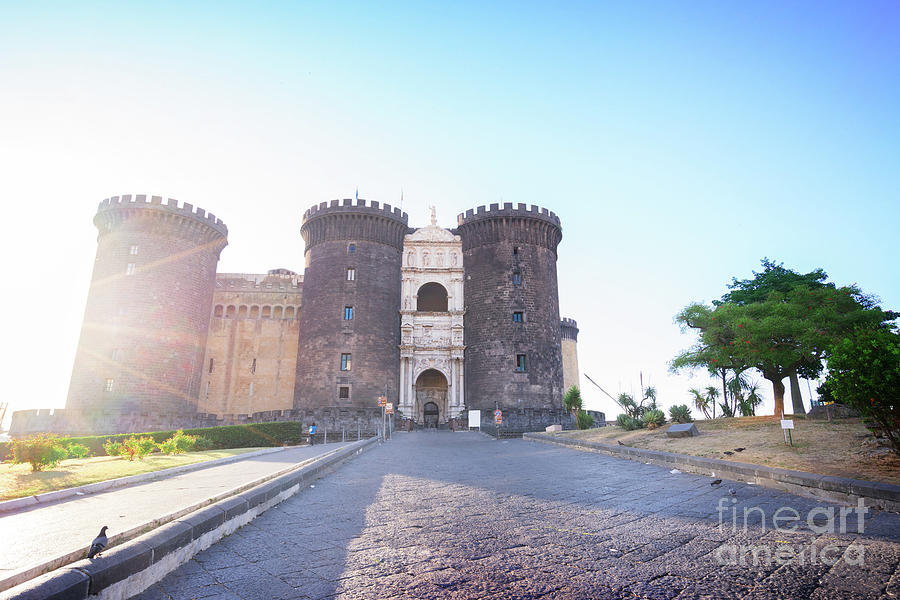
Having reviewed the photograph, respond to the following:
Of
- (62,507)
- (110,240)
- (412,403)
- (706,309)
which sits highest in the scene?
(110,240)

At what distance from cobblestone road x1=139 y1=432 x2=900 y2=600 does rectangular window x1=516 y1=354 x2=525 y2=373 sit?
2537 cm

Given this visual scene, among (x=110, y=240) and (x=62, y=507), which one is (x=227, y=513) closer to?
(x=62, y=507)

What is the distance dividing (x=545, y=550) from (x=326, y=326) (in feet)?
98.7

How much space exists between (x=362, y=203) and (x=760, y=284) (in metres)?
25.7

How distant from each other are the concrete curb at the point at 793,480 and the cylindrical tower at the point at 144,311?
28.8 meters

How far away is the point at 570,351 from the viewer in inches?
1909

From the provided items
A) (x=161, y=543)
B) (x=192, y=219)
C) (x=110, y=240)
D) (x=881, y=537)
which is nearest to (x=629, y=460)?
(x=881, y=537)

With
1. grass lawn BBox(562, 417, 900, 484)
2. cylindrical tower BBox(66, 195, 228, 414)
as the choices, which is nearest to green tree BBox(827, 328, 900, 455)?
grass lawn BBox(562, 417, 900, 484)

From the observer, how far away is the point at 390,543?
433 cm

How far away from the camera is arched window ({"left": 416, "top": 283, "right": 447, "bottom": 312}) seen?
125 ft

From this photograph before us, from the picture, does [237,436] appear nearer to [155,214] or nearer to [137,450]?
[137,450]

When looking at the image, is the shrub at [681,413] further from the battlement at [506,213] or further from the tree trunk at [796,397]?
the battlement at [506,213]

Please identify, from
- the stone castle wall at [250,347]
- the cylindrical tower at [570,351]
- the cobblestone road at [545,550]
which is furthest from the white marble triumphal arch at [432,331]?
the cobblestone road at [545,550]

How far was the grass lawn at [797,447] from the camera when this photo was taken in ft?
23.4
